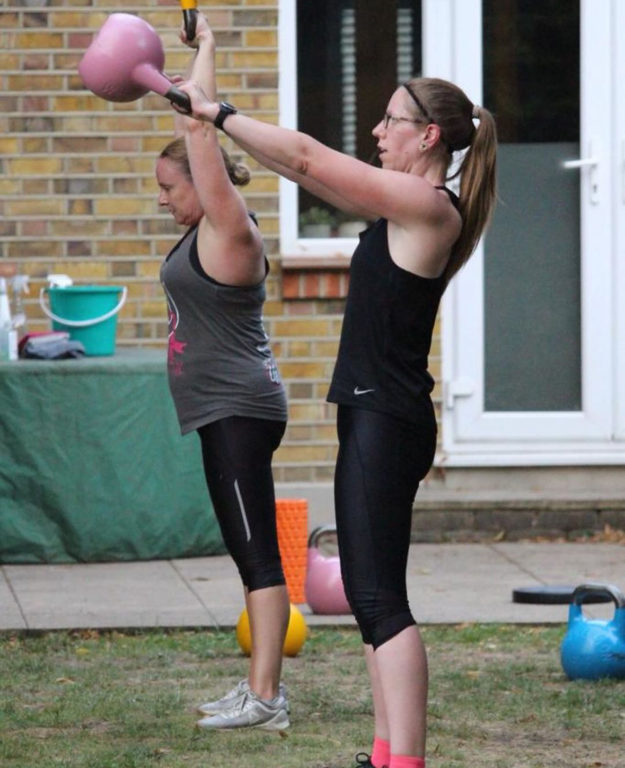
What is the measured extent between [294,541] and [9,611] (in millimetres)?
1142

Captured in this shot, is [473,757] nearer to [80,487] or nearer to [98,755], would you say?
[98,755]

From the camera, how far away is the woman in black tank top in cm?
409

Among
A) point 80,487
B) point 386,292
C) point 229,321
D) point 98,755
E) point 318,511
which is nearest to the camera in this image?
point 386,292

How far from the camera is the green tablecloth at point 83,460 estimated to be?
7875mm

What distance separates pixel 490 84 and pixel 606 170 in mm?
730

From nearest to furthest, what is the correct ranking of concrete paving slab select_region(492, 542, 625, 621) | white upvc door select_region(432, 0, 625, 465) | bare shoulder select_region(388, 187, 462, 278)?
bare shoulder select_region(388, 187, 462, 278)
concrete paving slab select_region(492, 542, 625, 621)
white upvc door select_region(432, 0, 625, 465)

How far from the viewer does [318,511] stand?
28.4 feet

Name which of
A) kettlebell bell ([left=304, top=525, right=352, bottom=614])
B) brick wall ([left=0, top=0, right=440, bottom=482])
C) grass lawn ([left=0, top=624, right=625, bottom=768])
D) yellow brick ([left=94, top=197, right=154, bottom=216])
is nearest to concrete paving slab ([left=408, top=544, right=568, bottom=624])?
grass lawn ([left=0, top=624, right=625, bottom=768])

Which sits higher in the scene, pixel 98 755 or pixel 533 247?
pixel 533 247

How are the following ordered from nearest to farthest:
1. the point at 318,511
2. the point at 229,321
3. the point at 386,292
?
the point at 386,292
the point at 229,321
the point at 318,511

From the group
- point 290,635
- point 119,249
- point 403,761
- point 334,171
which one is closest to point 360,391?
point 334,171

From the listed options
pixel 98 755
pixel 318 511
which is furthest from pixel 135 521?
pixel 98 755

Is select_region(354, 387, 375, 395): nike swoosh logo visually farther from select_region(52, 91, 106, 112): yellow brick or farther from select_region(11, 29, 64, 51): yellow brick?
select_region(11, 29, 64, 51): yellow brick

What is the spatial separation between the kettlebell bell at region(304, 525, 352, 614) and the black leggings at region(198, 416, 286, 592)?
5.14 ft
